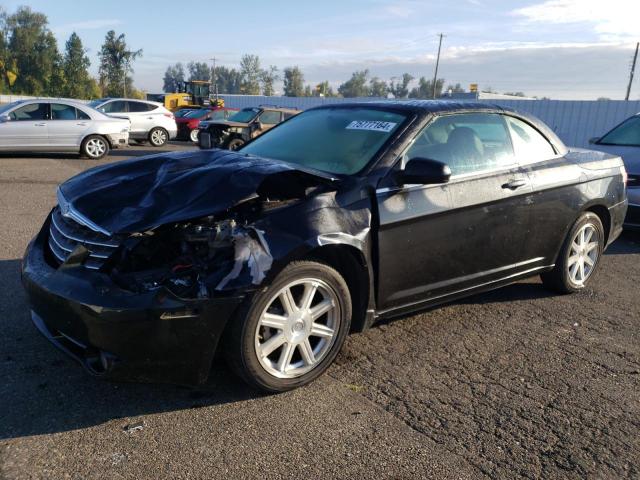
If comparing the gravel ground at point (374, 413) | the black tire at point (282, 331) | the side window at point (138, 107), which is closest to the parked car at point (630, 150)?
the gravel ground at point (374, 413)

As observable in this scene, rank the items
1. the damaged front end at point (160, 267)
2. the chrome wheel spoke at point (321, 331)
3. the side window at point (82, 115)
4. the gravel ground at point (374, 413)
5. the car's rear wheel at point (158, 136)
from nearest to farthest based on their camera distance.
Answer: the gravel ground at point (374, 413) < the damaged front end at point (160, 267) < the chrome wheel spoke at point (321, 331) < the side window at point (82, 115) < the car's rear wheel at point (158, 136)

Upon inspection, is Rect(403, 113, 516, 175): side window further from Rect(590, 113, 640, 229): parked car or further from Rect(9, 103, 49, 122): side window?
Rect(9, 103, 49, 122): side window

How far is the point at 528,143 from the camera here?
4.68 metres

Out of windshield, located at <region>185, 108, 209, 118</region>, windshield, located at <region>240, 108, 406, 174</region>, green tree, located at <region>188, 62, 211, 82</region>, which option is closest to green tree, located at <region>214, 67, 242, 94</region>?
green tree, located at <region>188, 62, 211, 82</region>

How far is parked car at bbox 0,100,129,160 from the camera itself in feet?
43.3

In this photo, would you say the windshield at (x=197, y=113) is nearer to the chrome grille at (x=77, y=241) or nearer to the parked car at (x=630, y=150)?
the parked car at (x=630, y=150)

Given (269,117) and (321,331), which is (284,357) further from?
(269,117)

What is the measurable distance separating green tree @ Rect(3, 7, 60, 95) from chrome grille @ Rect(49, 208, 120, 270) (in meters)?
79.0

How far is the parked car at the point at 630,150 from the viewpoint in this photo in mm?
7320

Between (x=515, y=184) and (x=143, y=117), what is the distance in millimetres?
17102

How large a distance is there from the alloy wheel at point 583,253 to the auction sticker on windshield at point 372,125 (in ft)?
7.06

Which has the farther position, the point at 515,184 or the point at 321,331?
the point at 515,184

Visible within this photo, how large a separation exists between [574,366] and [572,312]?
3.64 ft

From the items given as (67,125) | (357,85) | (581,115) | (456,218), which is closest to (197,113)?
(67,125)
